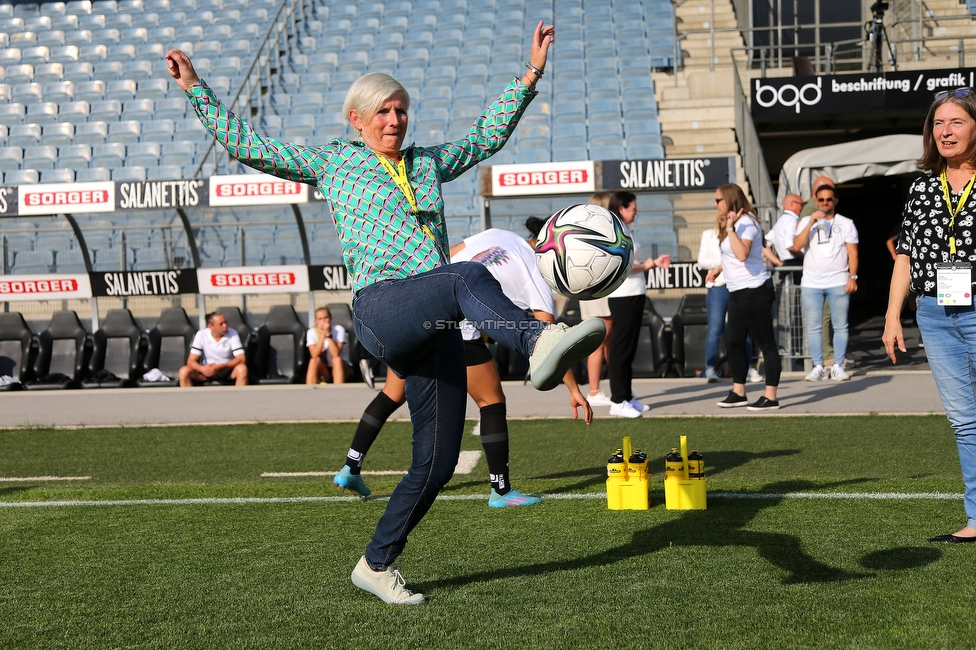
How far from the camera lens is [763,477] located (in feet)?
20.7

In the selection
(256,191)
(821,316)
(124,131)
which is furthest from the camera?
(124,131)

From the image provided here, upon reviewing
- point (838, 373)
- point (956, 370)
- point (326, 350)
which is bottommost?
point (838, 373)

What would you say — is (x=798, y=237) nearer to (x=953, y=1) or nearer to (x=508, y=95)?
(x=508, y=95)

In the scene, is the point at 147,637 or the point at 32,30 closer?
the point at 147,637

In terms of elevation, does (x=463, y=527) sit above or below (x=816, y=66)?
below

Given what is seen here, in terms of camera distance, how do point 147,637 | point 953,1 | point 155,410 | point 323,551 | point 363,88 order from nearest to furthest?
1. point 147,637
2. point 363,88
3. point 323,551
4. point 155,410
5. point 953,1

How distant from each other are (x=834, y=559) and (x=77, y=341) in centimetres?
1299

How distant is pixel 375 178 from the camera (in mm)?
3754

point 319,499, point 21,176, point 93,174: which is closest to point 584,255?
point 319,499

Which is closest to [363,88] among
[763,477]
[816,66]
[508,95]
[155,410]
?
[508,95]

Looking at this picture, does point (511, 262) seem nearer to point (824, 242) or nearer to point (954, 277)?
point (954, 277)

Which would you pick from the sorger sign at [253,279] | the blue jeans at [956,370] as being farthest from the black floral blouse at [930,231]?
the sorger sign at [253,279]

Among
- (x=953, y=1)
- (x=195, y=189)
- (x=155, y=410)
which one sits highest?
(x=953, y=1)

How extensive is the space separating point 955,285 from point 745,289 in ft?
16.3
